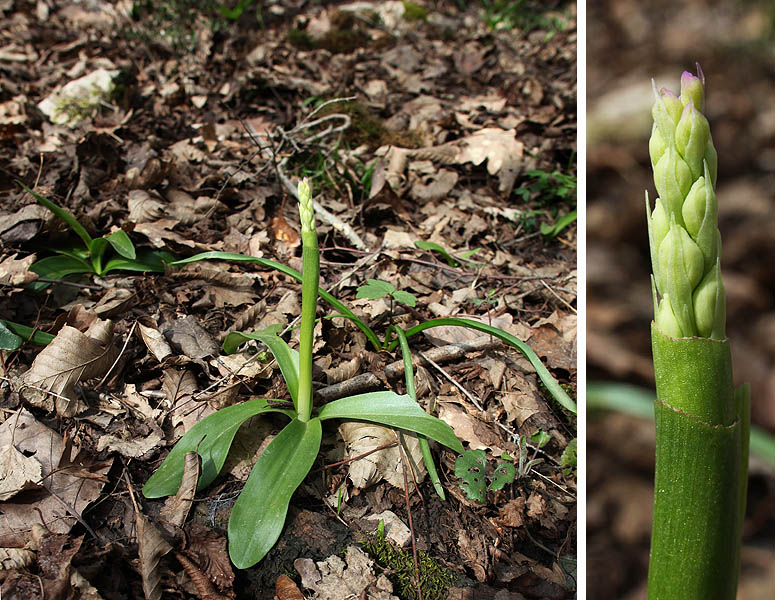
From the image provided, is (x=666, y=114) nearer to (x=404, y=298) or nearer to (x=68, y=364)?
(x=404, y=298)

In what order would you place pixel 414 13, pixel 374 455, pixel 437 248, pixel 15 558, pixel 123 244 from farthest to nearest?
pixel 414 13
pixel 437 248
pixel 123 244
pixel 374 455
pixel 15 558

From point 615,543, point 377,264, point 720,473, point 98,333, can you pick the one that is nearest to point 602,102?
point 377,264

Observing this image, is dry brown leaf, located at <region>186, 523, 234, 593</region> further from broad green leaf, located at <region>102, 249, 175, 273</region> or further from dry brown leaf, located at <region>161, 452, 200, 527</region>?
broad green leaf, located at <region>102, 249, 175, 273</region>

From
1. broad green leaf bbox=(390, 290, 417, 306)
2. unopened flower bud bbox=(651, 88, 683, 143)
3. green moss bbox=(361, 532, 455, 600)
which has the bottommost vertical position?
green moss bbox=(361, 532, 455, 600)

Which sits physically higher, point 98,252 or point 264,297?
point 98,252

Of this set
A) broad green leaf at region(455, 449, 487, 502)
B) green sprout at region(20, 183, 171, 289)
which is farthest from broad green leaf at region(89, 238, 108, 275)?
broad green leaf at region(455, 449, 487, 502)

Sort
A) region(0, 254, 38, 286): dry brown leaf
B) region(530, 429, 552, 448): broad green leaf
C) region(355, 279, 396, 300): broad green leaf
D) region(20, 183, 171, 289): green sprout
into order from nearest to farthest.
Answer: region(530, 429, 552, 448): broad green leaf → region(355, 279, 396, 300): broad green leaf → region(0, 254, 38, 286): dry brown leaf → region(20, 183, 171, 289): green sprout

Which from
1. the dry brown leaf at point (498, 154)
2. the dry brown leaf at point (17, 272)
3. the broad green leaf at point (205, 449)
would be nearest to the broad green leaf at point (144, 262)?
the dry brown leaf at point (17, 272)

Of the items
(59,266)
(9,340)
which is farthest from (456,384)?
(59,266)
